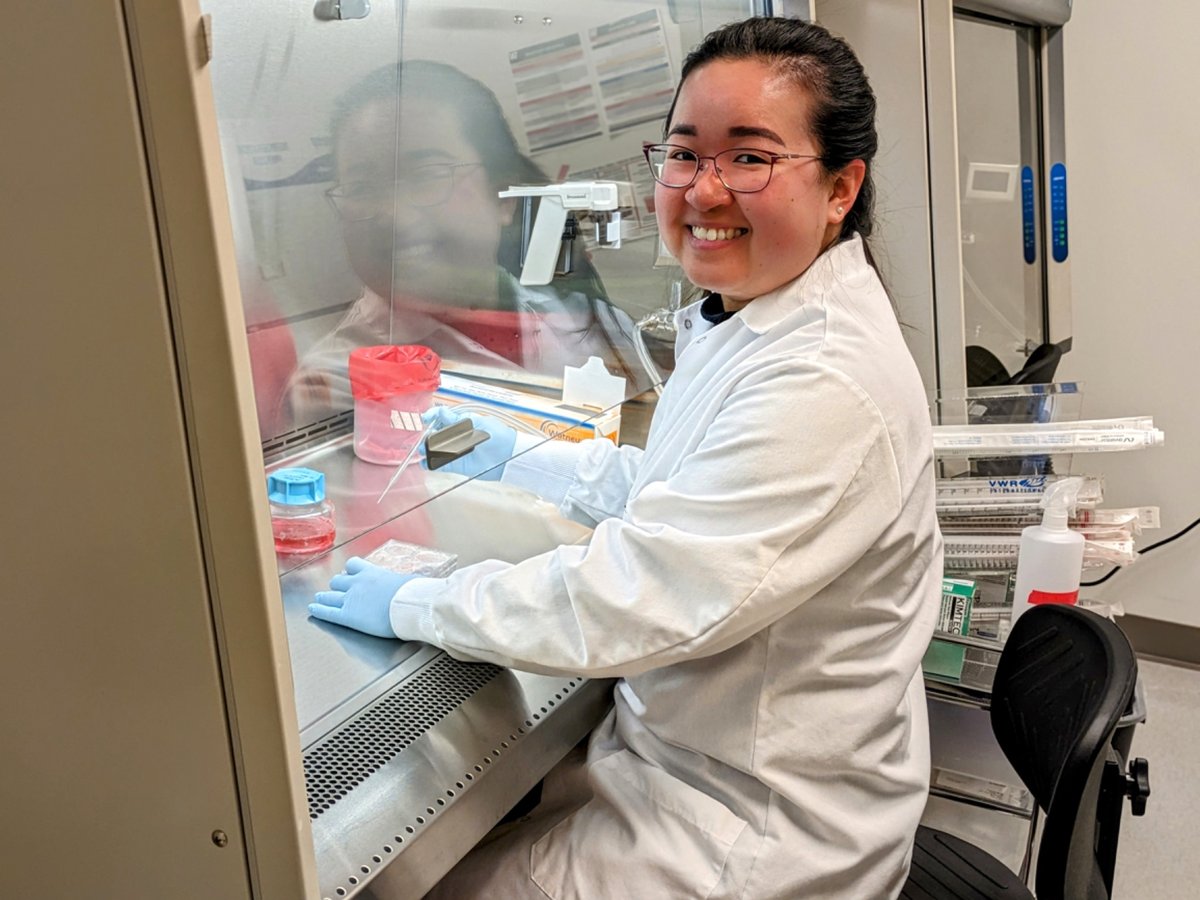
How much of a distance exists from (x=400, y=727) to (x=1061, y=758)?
2.11ft

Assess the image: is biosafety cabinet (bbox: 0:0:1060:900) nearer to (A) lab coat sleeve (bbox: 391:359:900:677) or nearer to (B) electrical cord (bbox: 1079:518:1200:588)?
(A) lab coat sleeve (bbox: 391:359:900:677)

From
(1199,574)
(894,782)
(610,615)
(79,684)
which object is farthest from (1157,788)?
(79,684)

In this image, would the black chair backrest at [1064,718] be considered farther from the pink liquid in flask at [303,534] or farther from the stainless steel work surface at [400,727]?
the pink liquid in flask at [303,534]

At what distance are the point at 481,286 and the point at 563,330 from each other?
5.3 inches

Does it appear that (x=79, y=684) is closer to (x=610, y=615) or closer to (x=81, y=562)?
(x=81, y=562)

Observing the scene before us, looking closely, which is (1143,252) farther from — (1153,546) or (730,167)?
(730,167)

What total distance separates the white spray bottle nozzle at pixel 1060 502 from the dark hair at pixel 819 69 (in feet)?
2.11

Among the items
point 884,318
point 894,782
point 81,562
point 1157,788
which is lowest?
point 1157,788

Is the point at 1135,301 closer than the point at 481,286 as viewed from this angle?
No

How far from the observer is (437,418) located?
47.9 inches

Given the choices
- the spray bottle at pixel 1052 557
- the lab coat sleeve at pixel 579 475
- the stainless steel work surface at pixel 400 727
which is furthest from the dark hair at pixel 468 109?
the spray bottle at pixel 1052 557

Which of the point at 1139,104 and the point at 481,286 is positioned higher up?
the point at 1139,104

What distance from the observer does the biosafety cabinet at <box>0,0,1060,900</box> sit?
61 cm

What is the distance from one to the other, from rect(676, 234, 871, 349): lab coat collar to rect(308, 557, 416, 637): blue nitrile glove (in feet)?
1.48
